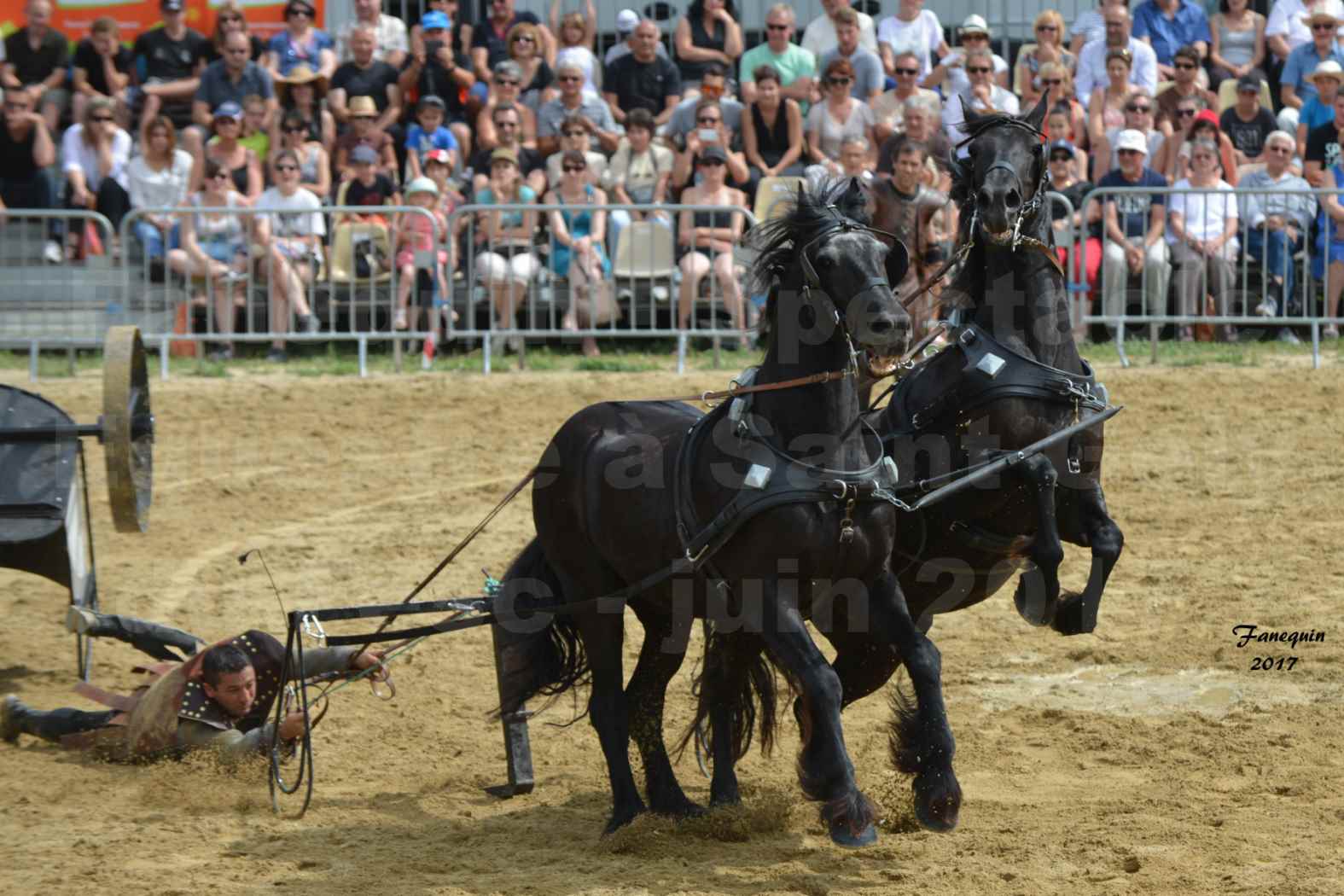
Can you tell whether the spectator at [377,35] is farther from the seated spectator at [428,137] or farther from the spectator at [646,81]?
the spectator at [646,81]

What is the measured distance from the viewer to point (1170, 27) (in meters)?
14.7

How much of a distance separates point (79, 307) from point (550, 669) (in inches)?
290

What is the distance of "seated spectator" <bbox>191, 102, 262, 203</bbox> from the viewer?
13477mm

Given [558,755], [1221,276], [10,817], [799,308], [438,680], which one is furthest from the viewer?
[1221,276]

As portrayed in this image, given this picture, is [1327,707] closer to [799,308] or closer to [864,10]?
[799,308]

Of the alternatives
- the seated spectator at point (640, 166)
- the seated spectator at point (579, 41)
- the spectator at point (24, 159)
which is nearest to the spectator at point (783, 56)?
the seated spectator at point (640, 166)

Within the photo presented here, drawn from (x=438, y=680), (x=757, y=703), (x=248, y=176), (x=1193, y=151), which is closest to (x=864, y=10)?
(x=1193, y=151)

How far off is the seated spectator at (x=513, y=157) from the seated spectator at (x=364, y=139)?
65cm

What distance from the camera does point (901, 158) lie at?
9969 millimetres

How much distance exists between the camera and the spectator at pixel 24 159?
13844 millimetres

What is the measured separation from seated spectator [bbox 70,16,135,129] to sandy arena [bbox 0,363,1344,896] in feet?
11.3

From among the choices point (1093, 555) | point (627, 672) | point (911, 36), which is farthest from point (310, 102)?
point (1093, 555)

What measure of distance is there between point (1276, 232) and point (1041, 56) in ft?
9.17

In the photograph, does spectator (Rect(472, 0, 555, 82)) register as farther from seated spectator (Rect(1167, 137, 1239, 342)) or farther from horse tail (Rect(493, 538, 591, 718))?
horse tail (Rect(493, 538, 591, 718))
